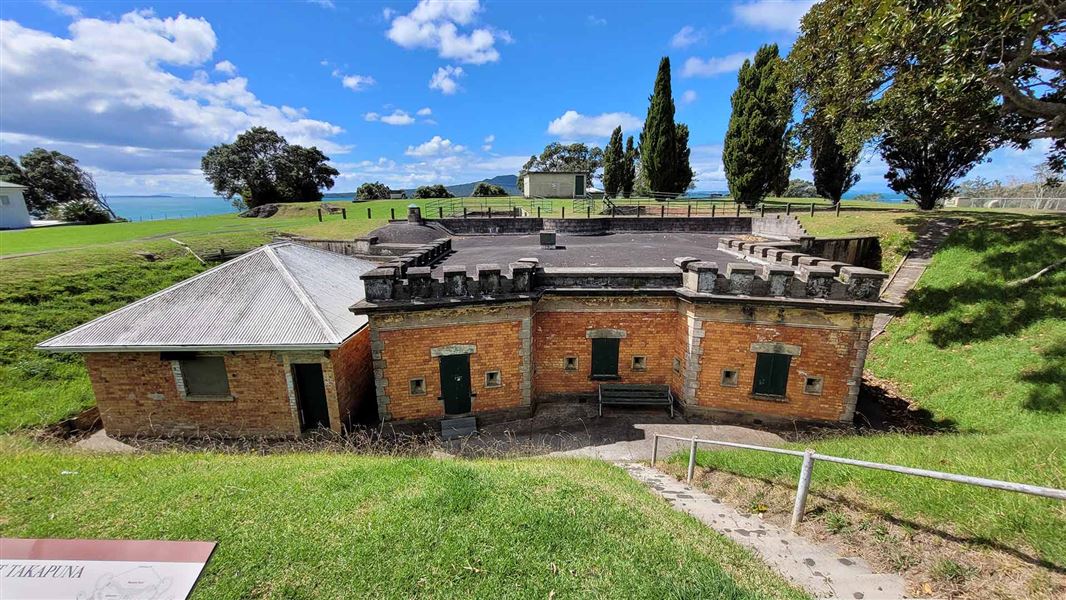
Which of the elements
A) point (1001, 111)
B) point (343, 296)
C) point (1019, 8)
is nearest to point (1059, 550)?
point (1019, 8)

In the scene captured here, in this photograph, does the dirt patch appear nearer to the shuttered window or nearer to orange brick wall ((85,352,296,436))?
the shuttered window

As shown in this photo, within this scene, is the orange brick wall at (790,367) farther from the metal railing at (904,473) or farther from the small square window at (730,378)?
the metal railing at (904,473)

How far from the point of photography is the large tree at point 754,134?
32344mm

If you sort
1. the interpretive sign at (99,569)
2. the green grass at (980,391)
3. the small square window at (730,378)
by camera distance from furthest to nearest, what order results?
the small square window at (730,378), the green grass at (980,391), the interpretive sign at (99,569)

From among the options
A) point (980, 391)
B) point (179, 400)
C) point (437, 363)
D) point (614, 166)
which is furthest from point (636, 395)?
point (614, 166)

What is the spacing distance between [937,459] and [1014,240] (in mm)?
17756

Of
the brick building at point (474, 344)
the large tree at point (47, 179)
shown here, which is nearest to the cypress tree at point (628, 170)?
the brick building at point (474, 344)

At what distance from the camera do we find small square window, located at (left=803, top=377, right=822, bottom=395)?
10945 mm

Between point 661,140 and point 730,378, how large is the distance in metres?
33.8

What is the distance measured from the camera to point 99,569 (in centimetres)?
344

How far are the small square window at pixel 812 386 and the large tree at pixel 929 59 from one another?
8.35 meters

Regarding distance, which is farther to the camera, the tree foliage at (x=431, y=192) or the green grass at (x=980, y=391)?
the tree foliage at (x=431, y=192)

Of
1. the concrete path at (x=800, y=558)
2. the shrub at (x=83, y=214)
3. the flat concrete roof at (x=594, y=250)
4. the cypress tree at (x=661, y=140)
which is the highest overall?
the cypress tree at (x=661, y=140)

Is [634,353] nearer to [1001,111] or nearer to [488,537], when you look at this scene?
[488,537]
